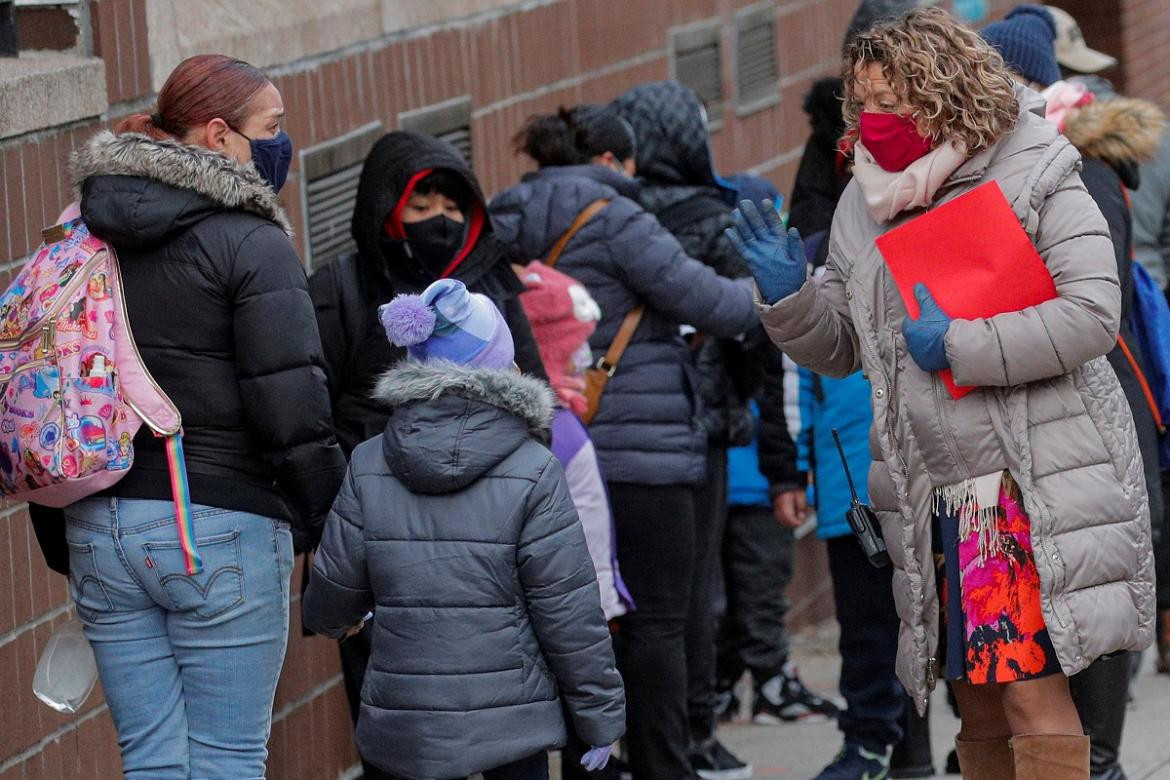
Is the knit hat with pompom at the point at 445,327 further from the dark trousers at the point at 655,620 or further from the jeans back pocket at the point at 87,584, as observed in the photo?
the dark trousers at the point at 655,620

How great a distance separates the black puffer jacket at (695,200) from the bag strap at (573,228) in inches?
18.7

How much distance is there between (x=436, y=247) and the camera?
4891mm

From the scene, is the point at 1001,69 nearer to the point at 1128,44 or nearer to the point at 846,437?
the point at 846,437

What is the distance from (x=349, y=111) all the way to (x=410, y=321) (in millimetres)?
1980

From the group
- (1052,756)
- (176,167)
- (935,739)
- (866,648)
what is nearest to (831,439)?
(866,648)

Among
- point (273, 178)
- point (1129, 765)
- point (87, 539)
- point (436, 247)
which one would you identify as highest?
point (273, 178)

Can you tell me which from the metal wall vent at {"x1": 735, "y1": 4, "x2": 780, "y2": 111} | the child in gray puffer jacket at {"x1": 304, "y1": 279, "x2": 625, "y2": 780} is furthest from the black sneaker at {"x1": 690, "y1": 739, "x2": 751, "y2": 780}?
the metal wall vent at {"x1": 735, "y1": 4, "x2": 780, "y2": 111}

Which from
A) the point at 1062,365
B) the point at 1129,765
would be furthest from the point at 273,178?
the point at 1129,765

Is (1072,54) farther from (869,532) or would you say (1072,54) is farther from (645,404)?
(869,532)

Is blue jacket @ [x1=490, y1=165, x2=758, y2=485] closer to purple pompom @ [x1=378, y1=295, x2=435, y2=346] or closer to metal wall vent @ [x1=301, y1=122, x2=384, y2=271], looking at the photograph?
metal wall vent @ [x1=301, y1=122, x2=384, y2=271]

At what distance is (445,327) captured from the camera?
411cm

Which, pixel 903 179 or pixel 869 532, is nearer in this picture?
pixel 903 179

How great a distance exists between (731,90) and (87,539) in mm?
A: 5152

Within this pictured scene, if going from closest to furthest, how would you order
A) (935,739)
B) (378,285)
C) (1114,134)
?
(378,285)
(1114,134)
(935,739)
